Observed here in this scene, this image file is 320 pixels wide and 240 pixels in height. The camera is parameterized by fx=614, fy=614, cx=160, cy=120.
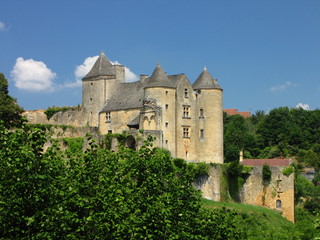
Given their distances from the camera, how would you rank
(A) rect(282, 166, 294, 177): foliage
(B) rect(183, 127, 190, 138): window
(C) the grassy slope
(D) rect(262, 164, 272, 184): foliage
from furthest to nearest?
(B) rect(183, 127, 190, 138): window → (A) rect(282, 166, 294, 177): foliage → (D) rect(262, 164, 272, 184): foliage → (C) the grassy slope

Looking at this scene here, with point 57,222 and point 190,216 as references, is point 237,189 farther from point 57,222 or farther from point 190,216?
point 57,222

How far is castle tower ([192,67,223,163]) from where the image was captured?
194 ft

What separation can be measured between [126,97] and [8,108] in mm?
11530

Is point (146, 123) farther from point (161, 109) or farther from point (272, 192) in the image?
point (272, 192)

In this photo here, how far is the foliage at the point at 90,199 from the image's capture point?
69.9ft

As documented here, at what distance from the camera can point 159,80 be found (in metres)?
56.9

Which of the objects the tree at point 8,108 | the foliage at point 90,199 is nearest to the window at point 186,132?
the tree at point 8,108

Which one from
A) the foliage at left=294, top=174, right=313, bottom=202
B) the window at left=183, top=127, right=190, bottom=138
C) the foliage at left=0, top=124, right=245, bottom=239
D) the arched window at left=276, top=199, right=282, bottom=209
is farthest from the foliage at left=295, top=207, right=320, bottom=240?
the window at left=183, top=127, right=190, bottom=138

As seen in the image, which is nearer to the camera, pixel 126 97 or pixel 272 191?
pixel 272 191

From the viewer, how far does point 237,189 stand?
56812 millimetres

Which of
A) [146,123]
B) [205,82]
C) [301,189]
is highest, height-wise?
[205,82]

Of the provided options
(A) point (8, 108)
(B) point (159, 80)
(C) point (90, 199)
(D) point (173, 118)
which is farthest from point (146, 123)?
(C) point (90, 199)

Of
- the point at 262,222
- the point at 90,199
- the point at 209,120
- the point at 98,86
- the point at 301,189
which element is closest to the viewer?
the point at 90,199

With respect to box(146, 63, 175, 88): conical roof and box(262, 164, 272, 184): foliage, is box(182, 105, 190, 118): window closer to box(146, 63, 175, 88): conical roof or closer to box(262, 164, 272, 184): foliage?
box(146, 63, 175, 88): conical roof
